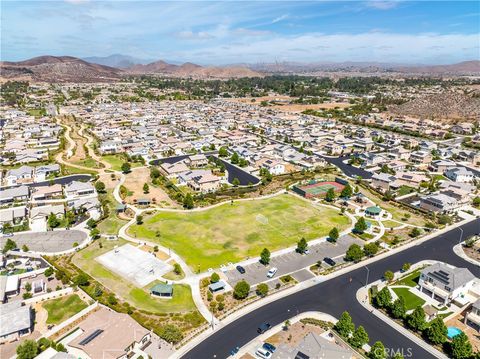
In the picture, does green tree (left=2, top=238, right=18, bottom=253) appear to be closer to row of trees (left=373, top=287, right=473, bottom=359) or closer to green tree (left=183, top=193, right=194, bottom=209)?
green tree (left=183, top=193, right=194, bottom=209)

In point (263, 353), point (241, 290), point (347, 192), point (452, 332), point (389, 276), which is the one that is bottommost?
point (452, 332)

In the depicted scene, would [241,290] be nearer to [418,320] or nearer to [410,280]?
[418,320]

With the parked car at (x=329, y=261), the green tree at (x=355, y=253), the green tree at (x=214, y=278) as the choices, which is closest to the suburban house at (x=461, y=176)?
the green tree at (x=355, y=253)

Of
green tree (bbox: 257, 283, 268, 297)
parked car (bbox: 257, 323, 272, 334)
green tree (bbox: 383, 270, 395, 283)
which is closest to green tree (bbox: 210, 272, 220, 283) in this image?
green tree (bbox: 257, 283, 268, 297)

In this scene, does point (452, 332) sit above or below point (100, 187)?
below

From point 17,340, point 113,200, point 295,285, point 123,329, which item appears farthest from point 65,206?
point 295,285

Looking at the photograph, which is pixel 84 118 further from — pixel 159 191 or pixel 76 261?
pixel 76 261

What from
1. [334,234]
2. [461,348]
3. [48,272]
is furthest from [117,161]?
[461,348]

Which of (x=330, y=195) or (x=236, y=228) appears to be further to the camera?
(x=330, y=195)
